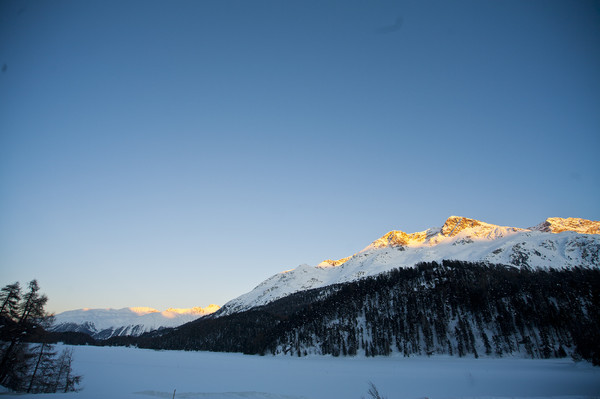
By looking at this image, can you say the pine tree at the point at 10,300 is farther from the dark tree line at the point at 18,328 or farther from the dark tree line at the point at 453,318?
the dark tree line at the point at 453,318

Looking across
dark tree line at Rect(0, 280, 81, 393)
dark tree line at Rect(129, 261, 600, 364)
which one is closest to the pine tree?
dark tree line at Rect(0, 280, 81, 393)

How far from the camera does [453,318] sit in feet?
359

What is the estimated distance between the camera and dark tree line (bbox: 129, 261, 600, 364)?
8888 cm

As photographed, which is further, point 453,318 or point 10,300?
point 453,318

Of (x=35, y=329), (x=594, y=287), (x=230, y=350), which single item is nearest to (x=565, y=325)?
(x=594, y=287)

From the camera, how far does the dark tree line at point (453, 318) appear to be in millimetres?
88875

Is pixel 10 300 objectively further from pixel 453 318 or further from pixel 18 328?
pixel 453 318

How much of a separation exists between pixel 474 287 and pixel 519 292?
50.5 feet

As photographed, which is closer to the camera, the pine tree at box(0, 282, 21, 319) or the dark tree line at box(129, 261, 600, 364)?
the pine tree at box(0, 282, 21, 319)

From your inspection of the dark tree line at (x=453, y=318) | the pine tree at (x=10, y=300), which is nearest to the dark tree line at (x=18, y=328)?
the pine tree at (x=10, y=300)

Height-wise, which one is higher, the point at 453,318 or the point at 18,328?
the point at 453,318

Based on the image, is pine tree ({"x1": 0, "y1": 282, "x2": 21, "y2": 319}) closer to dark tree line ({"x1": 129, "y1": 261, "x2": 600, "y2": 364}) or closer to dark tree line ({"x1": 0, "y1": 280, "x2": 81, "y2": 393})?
dark tree line ({"x1": 0, "y1": 280, "x2": 81, "y2": 393})

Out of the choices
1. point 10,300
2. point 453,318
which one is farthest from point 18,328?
point 453,318

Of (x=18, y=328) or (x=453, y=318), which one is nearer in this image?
(x=18, y=328)
